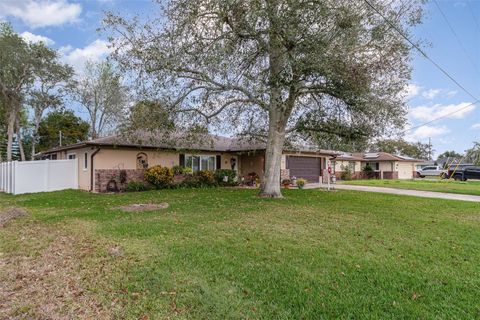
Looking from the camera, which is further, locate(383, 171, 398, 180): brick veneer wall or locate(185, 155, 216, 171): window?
locate(383, 171, 398, 180): brick veneer wall

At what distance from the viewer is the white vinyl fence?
619 inches

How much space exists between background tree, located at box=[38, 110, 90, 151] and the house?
56.7ft

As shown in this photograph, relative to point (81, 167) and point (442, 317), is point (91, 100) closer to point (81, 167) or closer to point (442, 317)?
point (81, 167)

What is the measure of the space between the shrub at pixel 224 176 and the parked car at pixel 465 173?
2383 cm

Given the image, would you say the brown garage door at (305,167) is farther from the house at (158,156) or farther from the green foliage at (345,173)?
the green foliage at (345,173)

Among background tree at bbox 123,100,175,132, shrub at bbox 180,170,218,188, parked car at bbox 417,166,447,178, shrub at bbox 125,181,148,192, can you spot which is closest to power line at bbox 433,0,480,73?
background tree at bbox 123,100,175,132

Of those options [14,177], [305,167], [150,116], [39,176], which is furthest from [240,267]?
[305,167]

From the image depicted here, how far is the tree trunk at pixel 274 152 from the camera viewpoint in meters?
13.0

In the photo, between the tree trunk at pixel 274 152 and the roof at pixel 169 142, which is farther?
the roof at pixel 169 142

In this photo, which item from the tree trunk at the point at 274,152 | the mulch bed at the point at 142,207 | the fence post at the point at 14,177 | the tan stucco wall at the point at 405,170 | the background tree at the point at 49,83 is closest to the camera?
the mulch bed at the point at 142,207

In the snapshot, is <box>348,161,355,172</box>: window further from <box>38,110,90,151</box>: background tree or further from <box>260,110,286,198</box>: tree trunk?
<box>38,110,90,151</box>: background tree

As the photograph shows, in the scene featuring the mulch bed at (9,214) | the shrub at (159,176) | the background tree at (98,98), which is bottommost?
the mulch bed at (9,214)

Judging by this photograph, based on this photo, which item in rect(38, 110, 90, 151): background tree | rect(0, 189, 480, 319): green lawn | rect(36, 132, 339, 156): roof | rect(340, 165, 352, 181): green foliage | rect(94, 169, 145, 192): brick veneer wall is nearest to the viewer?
rect(0, 189, 480, 319): green lawn

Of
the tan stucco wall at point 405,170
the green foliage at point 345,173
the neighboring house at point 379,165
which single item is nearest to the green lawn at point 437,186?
the green foliage at point 345,173
